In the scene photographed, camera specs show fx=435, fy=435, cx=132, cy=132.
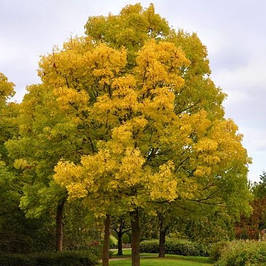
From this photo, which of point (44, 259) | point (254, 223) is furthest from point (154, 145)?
point (254, 223)

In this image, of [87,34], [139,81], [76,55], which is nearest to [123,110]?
[139,81]

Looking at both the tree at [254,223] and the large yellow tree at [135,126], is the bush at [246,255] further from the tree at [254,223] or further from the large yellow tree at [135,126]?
the tree at [254,223]

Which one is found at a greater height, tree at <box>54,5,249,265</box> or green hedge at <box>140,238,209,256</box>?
tree at <box>54,5,249,265</box>

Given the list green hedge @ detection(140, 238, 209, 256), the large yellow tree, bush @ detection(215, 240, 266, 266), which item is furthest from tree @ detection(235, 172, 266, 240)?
the large yellow tree

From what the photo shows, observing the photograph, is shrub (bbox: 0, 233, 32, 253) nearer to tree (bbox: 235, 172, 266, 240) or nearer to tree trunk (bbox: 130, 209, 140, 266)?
tree trunk (bbox: 130, 209, 140, 266)

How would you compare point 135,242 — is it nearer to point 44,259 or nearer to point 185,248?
point 44,259

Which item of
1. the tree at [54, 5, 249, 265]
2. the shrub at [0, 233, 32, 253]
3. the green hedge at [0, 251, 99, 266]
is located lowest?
the green hedge at [0, 251, 99, 266]

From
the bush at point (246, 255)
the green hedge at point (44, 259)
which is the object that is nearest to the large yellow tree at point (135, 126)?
the bush at point (246, 255)

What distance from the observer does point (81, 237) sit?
36.1 m

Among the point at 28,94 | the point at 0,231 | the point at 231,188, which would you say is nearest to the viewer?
the point at 231,188

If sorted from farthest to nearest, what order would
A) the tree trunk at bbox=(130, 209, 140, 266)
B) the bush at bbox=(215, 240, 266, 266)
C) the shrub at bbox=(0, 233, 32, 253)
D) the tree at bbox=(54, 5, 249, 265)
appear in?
the shrub at bbox=(0, 233, 32, 253) → the bush at bbox=(215, 240, 266, 266) → the tree trunk at bbox=(130, 209, 140, 266) → the tree at bbox=(54, 5, 249, 265)

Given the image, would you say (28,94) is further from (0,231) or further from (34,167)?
(0,231)

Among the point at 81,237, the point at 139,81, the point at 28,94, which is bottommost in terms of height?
the point at 81,237

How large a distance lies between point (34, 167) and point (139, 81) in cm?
718
